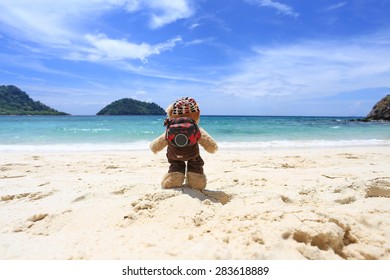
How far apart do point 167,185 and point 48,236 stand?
4.17 ft

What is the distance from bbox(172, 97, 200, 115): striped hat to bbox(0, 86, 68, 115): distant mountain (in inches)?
3644

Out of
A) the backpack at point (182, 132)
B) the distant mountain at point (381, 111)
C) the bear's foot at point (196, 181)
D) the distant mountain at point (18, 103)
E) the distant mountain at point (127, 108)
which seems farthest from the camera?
the distant mountain at point (127, 108)

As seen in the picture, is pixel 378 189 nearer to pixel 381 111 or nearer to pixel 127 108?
pixel 381 111

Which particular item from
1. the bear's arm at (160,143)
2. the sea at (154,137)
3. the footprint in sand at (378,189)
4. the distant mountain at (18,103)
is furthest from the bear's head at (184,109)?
the distant mountain at (18,103)

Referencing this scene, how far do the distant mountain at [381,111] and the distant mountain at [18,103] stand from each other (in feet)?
282

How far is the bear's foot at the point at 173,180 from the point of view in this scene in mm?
2936

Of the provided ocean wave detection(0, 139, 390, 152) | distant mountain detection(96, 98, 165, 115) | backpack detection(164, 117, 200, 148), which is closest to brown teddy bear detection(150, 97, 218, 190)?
backpack detection(164, 117, 200, 148)

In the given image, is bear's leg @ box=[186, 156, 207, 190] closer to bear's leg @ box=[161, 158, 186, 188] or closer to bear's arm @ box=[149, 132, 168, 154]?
bear's leg @ box=[161, 158, 186, 188]

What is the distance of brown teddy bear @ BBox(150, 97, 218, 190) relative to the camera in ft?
9.51

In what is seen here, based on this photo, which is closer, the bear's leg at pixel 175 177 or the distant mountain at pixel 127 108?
the bear's leg at pixel 175 177

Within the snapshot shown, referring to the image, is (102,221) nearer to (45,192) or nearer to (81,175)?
(45,192)

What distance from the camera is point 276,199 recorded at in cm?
255

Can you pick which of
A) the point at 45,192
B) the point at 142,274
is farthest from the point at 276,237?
the point at 45,192

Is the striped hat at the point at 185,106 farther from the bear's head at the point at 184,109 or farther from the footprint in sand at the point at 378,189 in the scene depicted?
the footprint in sand at the point at 378,189
